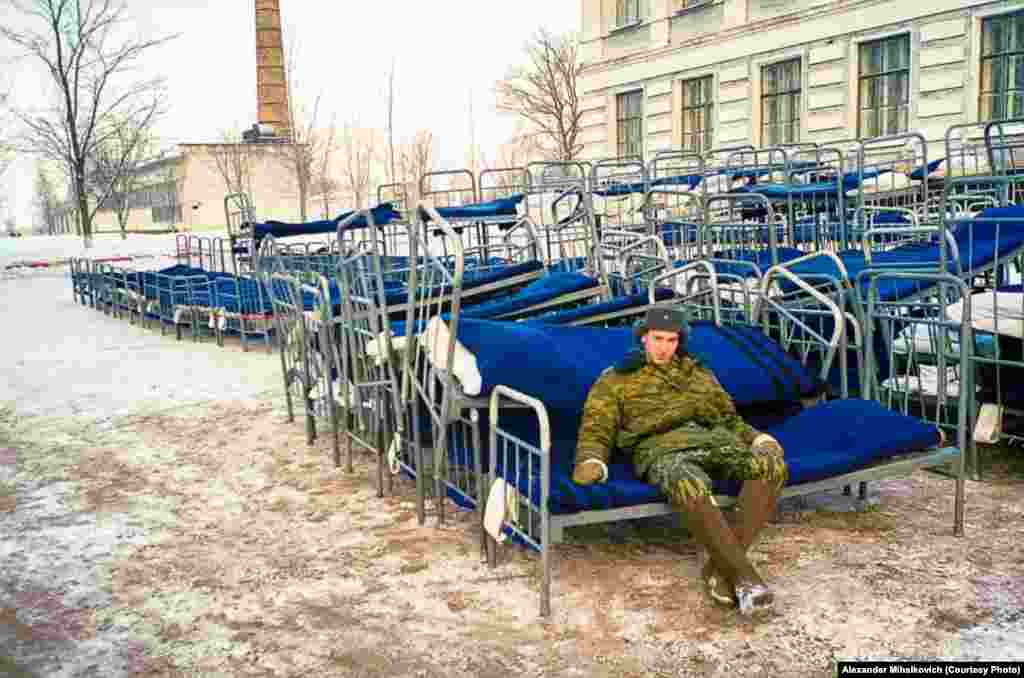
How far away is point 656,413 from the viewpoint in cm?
430

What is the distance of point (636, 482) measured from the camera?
13.4 feet

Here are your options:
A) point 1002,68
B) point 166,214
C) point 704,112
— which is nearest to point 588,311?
point 1002,68

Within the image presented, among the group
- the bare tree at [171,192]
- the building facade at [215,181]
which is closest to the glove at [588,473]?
the building facade at [215,181]

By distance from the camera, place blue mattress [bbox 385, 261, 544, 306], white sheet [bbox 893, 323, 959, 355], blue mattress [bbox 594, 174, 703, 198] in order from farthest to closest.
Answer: blue mattress [bbox 594, 174, 703, 198] → blue mattress [bbox 385, 261, 544, 306] → white sheet [bbox 893, 323, 959, 355]

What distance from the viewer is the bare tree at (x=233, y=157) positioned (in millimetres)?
40344

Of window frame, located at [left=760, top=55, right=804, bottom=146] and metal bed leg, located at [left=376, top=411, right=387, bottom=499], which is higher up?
window frame, located at [left=760, top=55, right=804, bottom=146]

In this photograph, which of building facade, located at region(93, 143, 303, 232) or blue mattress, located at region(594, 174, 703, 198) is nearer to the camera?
blue mattress, located at region(594, 174, 703, 198)

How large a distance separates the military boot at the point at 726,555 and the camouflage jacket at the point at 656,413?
1.16 ft

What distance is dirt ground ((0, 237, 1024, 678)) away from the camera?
11.6ft

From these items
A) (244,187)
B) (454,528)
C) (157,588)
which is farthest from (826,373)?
(244,187)

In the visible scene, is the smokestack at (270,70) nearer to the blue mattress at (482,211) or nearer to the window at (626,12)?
the window at (626,12)

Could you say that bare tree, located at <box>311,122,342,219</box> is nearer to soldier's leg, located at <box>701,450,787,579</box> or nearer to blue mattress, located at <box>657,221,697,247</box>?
blue mattress, located at <box>657,221,697,247</box>

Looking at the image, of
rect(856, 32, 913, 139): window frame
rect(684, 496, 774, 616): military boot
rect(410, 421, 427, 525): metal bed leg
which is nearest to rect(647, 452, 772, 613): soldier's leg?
rect(684, 496, 774, 616): military boot

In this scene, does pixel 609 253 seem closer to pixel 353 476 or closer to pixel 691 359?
pixel 353 476
